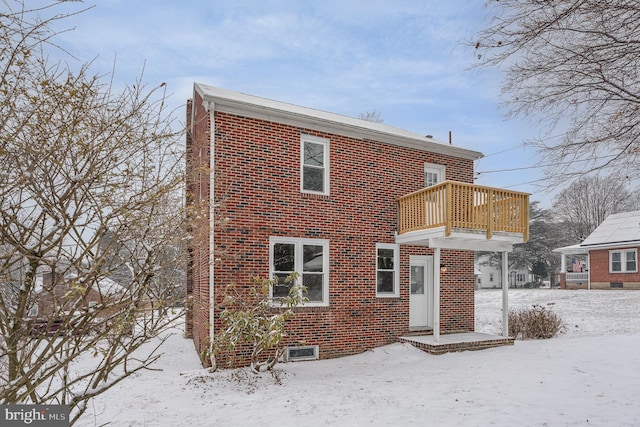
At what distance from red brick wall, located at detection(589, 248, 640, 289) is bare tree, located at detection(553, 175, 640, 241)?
664 inches

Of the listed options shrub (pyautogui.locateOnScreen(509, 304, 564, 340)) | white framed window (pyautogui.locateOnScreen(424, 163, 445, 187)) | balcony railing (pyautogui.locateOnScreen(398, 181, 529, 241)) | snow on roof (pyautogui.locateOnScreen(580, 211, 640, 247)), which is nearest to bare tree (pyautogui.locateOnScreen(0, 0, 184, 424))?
balcony railing (pyautogui.locateOnScreen(398, 181, 529, 241))

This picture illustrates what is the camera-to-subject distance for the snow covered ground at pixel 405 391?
650 centimetres

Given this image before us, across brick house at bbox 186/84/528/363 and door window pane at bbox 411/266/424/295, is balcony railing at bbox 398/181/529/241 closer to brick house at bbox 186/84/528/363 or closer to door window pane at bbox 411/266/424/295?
brick house at bbox 186/84/528/363

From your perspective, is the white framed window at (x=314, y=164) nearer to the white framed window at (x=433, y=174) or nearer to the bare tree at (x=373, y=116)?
the white framed window at (x=433, y=174)

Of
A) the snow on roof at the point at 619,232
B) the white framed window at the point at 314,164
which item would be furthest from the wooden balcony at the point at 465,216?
the snow on roof at the point at 619,232

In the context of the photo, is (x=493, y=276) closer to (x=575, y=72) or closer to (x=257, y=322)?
(x=257, y=322)

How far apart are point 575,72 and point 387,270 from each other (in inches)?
302

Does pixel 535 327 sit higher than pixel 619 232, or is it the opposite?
pixel 619 232

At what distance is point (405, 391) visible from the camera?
7.84 meters

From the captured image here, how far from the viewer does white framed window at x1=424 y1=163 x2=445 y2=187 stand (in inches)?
524

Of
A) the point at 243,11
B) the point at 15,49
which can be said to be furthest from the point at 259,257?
the point at 15,49

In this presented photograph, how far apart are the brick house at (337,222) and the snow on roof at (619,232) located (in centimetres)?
2087

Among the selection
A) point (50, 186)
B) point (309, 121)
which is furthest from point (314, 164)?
point (50, 186)

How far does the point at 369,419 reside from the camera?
6426mm
